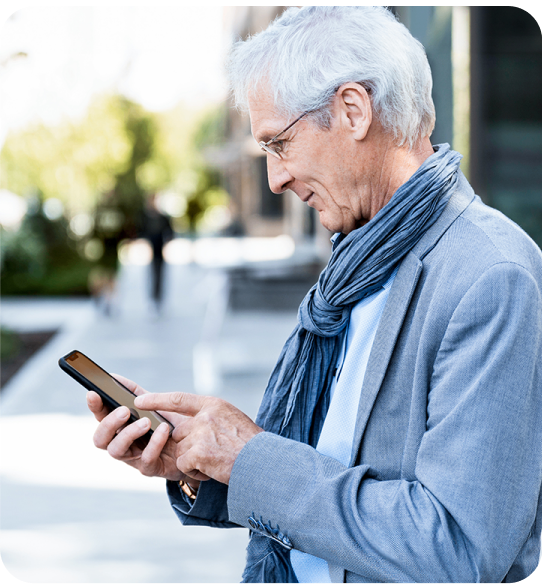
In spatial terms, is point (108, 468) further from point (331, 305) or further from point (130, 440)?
point (331, 305)

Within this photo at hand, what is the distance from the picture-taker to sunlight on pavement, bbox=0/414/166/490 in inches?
202

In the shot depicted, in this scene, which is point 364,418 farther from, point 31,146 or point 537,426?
point 31,146

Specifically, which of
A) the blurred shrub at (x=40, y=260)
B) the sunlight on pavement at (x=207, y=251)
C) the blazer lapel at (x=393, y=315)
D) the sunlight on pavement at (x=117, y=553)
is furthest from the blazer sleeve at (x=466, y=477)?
the sunlight on pavement at (x=207, y=251)

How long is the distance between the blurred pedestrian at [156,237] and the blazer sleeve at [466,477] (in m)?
12.8

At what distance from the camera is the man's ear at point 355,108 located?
1375 millimetres

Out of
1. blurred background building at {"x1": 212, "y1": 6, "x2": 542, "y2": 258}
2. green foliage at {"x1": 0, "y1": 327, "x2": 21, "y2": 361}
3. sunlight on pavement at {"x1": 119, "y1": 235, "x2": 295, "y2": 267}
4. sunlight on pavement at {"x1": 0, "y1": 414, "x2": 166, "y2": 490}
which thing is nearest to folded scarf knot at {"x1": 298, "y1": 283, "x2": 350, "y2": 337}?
sunlight on pavement at {"x1": 0, "y1": 414, "x2": 166, "y2": 490}

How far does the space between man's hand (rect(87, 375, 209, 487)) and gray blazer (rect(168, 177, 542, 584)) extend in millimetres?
255

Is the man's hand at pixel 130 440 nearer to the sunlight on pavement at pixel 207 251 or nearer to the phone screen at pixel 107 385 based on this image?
the phone screen at pixel 107 385

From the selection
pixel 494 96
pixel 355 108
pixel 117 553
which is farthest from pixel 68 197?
pixel 355 108

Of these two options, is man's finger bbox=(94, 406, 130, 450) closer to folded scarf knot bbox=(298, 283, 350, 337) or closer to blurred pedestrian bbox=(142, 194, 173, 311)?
folded scarf knot bbox=(298, 283, 350, 337)

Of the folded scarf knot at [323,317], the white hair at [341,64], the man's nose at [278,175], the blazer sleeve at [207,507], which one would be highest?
the white hair at [341,64]

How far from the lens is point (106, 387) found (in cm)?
167

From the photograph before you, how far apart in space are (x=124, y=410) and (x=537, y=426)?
865 mm

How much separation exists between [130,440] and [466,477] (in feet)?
2.45
